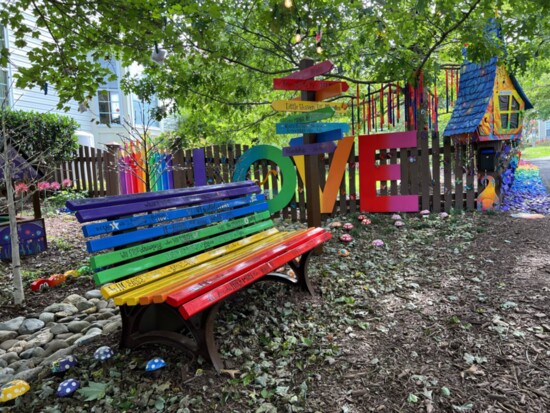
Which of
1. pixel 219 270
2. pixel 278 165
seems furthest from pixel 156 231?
pixel 278 165

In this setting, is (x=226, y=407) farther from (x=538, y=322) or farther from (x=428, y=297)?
(x=538, y=322)

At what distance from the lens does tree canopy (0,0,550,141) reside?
4742 millimetres

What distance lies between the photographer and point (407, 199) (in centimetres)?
599

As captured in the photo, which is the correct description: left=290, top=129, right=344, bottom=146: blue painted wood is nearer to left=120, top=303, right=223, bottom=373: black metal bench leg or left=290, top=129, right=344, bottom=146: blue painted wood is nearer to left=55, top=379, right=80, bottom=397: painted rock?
left=120, top=303, right=223, bottom=373: black metal bench leg

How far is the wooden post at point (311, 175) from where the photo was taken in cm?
425

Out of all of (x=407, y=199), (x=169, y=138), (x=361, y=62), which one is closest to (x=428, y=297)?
(x=407, y=199)

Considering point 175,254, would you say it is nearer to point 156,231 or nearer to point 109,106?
point 156,231

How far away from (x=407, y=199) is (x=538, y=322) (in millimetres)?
3338

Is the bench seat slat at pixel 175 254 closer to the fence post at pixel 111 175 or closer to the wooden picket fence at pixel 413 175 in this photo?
the wooden picket fence at pixel 413 175

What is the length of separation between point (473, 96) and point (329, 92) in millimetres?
3611

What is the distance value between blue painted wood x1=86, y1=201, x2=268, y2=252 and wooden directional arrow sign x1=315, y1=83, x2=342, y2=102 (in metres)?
1.49

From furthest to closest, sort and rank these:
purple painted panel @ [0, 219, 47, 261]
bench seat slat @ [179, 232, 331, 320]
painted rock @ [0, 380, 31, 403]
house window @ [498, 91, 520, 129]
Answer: house window @ [498, 91, 520, 129]
purple painted panel @ [0, 219, 47, 261]
painted rock @ [0, 380, 31, 403]
bench seat slat @ [179, 232, 331, 320]

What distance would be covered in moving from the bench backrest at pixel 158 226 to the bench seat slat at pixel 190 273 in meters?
0.12

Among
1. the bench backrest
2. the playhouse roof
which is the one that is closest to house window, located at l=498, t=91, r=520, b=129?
the playhouse roof
